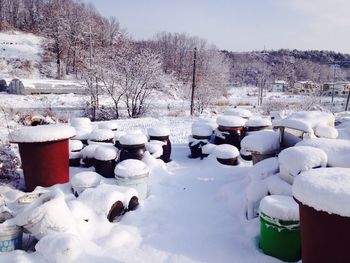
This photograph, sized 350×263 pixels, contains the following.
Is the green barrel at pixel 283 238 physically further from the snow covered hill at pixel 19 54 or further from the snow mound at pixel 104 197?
the snow covered hill at pixel 19 54

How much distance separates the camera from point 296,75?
74938mm

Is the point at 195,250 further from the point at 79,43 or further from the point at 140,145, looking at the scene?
the point at 79,43

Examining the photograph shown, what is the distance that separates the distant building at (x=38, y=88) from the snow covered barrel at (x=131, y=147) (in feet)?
67.0

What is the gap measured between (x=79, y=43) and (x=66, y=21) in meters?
5.69

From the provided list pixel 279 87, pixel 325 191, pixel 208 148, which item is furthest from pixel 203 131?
pixel 279 87

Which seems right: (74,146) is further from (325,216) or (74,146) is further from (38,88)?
(38,88)

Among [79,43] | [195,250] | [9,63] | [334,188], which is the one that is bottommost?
[195,250]

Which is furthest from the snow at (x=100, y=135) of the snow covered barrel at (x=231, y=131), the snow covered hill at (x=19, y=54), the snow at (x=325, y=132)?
the snow covered hill at (x=19, y=54)

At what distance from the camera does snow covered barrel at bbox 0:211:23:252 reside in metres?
3.62

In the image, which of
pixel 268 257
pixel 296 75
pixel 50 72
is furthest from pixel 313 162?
pixel 296 75

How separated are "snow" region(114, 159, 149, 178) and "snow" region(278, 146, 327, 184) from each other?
2.19 m

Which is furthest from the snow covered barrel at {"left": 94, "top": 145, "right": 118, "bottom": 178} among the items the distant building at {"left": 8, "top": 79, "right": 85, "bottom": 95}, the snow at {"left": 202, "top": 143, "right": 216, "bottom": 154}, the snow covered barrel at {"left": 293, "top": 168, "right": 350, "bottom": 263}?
the distant building at {"left": 8, "top": 79, "right": 85, "bottom": 95}

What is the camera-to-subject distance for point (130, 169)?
5.27 m

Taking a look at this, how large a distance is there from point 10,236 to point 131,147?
9.72 feet
